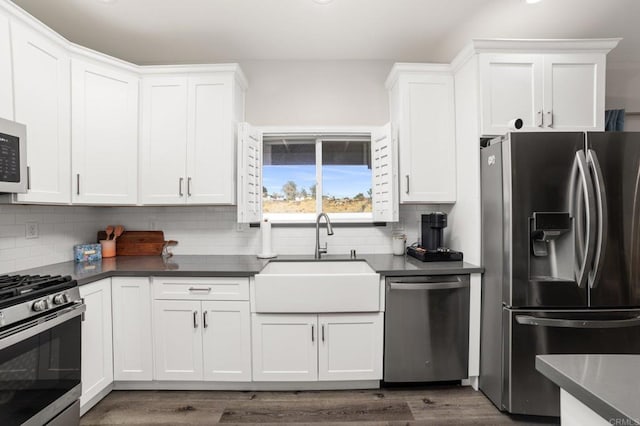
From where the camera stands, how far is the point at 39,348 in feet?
4.67

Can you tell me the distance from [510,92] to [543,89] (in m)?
0.24

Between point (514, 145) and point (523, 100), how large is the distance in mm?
590

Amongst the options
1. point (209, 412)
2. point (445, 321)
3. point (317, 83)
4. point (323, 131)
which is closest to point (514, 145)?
point (445, 321)

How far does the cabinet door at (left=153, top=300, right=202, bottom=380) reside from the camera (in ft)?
6.96

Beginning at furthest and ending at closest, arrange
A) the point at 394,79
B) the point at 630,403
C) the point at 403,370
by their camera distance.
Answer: the point at 394,79
the point at 403,370
the point at 630,403

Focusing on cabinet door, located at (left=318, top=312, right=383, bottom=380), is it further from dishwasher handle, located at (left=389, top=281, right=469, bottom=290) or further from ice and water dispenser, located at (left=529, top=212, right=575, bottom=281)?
ice and water dispenser, located at (left=529, top=212, right=575, bottom=281)

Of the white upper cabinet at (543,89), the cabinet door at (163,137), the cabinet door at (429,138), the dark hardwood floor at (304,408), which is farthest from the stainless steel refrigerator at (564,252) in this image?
the cabinet door at (163,137)

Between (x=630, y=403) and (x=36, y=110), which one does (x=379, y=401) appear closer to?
(x=630, y=403)

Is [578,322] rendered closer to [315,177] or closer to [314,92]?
[315,177]

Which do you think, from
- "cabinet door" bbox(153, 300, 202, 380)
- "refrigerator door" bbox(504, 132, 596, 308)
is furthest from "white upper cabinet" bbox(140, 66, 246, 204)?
"refrigerator door" bbox(504, 132, 596, 308)

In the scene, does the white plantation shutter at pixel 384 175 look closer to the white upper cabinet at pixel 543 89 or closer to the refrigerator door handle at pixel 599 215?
the white upper cabinet at pixel 543 89

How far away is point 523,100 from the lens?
217 centimetres

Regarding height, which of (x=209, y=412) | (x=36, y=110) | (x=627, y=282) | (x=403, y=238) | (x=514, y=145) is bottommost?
A: (x=209, y=412)

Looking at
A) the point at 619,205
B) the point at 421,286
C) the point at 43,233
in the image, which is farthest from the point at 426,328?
the point at 43,233
